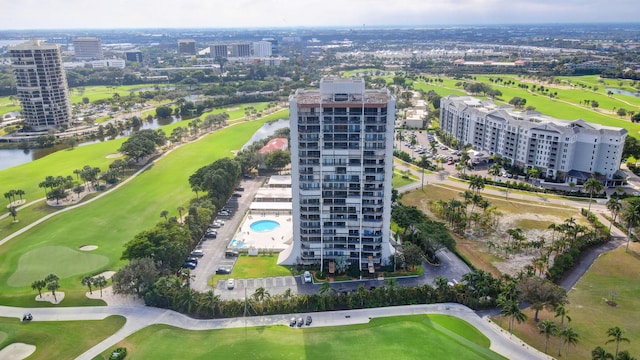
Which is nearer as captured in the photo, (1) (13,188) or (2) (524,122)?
(1) (13,188)

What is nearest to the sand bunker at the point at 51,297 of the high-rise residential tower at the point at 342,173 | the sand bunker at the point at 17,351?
the sand bunker at the point at 17,351

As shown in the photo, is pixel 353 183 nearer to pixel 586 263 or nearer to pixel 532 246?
pixel 532 246

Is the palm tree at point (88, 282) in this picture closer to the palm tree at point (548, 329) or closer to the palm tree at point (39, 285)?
the palm tree at point (39, 285)

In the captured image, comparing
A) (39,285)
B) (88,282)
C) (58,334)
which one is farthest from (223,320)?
(39,285)

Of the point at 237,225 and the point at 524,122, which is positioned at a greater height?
the point at 524,122

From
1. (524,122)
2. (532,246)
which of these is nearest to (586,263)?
(532,246)
